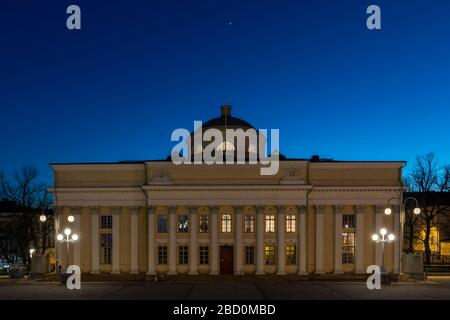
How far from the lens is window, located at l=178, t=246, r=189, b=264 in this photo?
180 ft

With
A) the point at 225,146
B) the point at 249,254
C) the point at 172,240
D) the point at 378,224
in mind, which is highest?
the point at 225,146

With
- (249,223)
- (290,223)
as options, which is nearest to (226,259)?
(249,223)

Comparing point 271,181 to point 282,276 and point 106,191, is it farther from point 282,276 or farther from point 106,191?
point 106,191

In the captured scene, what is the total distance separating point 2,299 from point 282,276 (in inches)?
988

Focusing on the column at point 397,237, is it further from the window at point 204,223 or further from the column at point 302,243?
the window at point 204,223

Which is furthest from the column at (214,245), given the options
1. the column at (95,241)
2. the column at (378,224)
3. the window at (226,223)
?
the column at (378,224)

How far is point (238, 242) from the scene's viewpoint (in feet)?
179

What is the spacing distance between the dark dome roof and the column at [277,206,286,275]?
1127 cm

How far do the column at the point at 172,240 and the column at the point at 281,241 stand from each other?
8.54 metres

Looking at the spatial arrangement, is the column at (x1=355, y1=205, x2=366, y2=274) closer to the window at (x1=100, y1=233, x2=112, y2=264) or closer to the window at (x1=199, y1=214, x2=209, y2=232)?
the window at (x1=199, y1=214, x2=209, y2=232)

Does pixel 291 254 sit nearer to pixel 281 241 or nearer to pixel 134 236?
pixel 281 241

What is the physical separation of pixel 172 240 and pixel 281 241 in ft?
29.6

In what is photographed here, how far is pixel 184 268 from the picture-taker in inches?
2156

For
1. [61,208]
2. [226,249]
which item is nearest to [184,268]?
[226,249]
